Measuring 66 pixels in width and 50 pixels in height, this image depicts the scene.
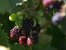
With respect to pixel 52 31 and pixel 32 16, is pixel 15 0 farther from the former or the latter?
pixel 52 31

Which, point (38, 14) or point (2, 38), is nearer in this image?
Result: point (38, 14)

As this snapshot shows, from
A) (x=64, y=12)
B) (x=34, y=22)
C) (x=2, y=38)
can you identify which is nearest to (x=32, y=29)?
(x=34, y=22)

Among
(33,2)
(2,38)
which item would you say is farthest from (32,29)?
(2,38)

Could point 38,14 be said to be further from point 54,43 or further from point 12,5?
point 54,43

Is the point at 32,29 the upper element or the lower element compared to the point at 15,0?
lower

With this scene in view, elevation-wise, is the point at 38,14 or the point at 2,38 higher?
the point at 38,14

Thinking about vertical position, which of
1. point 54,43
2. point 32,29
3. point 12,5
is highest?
point 12,5

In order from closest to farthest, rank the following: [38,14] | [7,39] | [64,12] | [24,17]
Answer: [64,12]
[38,14]
[24,17]
[7,39]

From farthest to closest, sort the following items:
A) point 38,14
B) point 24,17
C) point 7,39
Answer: point 7,39
point 24,17
point 38,14

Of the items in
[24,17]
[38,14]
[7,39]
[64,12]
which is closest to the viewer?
[64,12]
